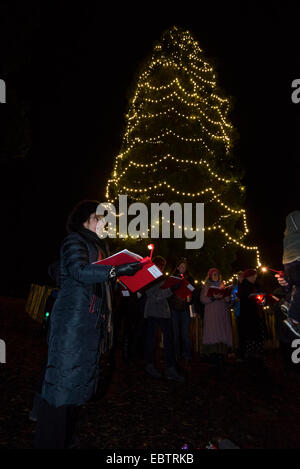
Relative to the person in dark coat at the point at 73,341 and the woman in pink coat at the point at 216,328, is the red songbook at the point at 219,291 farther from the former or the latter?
the person in dark coat at the point at 73,341

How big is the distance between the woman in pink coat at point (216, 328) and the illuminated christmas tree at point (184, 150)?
7512mm

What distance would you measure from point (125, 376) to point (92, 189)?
22.3 m

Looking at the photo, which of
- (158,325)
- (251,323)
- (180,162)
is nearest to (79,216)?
(158,325)

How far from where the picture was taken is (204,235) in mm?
16125

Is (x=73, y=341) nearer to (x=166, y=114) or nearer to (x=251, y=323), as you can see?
(x=251, y=323)

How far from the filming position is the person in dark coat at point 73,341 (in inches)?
103

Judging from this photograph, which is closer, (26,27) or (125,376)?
(125,376)

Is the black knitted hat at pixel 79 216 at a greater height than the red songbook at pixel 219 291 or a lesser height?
lesser

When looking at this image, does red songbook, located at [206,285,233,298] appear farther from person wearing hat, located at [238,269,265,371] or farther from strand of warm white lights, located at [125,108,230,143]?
strand of warm white lights, located at [125,108,230,143]

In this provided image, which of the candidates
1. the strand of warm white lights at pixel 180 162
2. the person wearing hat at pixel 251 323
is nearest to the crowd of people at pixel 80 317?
the person wearing hat at pixel 251 323

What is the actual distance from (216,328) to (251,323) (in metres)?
0.72

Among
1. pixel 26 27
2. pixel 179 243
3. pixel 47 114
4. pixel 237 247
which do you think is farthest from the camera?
pixel 47 114
